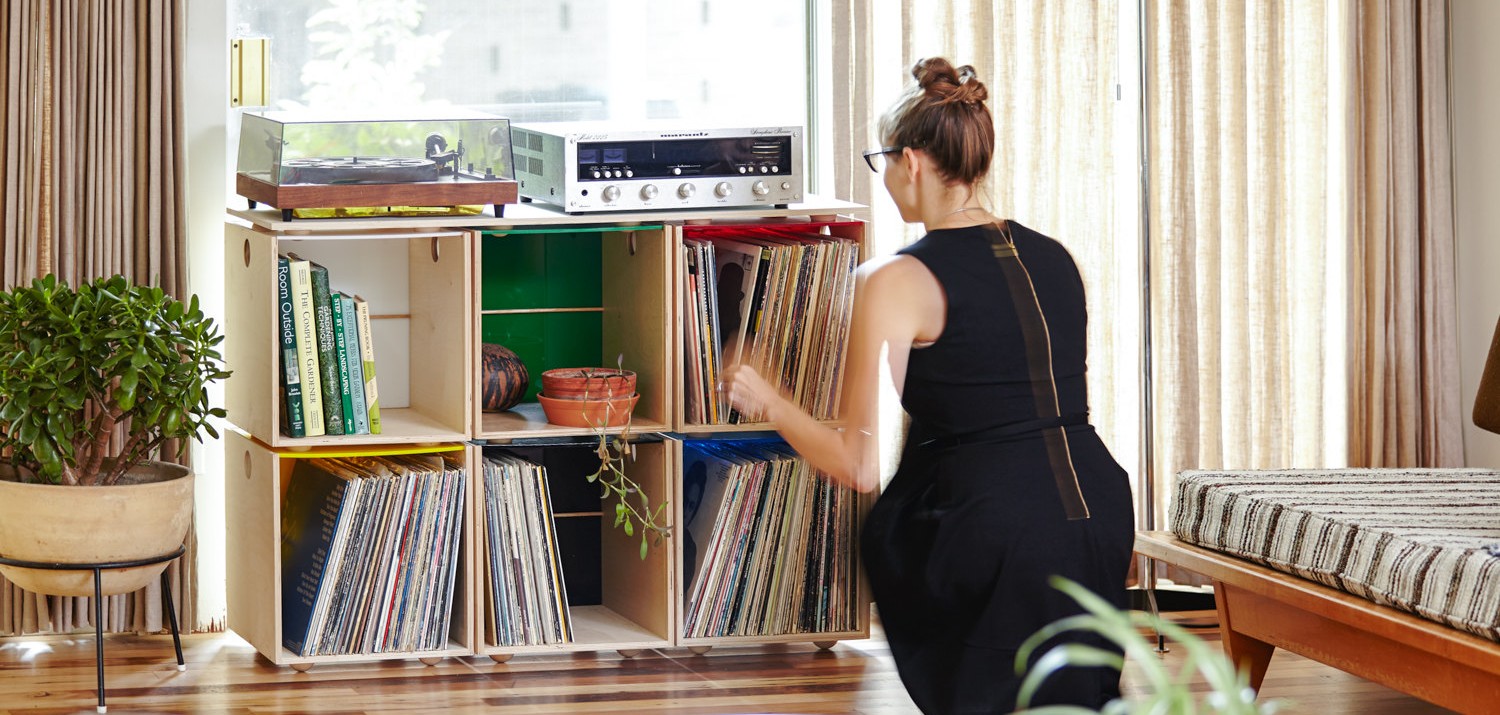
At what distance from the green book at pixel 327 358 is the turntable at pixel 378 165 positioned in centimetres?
15

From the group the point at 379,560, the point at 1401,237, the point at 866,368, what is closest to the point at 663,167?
the point at 379,560

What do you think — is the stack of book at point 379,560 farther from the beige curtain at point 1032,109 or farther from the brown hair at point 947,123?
the brown hair at point 947,123

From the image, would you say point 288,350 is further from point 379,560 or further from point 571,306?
point 571,306

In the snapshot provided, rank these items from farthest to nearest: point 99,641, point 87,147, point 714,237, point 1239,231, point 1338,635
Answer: point 1239,231 < point 714,237 < point 87,147 < point 99,641 < point 1338,635

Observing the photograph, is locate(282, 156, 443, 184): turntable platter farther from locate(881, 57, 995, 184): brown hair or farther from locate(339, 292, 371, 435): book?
locate(881, 57, 995, 184): brown hair

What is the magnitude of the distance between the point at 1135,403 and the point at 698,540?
1.17 m

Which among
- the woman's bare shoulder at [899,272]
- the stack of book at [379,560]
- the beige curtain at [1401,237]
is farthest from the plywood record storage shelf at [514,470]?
the beige curtain at [1401,237]

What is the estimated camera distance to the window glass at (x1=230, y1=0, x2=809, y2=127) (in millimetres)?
3619

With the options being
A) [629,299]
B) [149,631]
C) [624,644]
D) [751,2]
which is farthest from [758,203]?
[149,631]

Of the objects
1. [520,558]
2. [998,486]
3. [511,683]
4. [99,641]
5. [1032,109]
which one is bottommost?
[511,683]

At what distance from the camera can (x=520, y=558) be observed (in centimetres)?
337

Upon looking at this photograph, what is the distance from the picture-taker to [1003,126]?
3.85 m

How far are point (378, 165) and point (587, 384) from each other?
0.59 meters

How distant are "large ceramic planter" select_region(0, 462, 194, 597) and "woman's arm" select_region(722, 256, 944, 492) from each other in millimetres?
1337
